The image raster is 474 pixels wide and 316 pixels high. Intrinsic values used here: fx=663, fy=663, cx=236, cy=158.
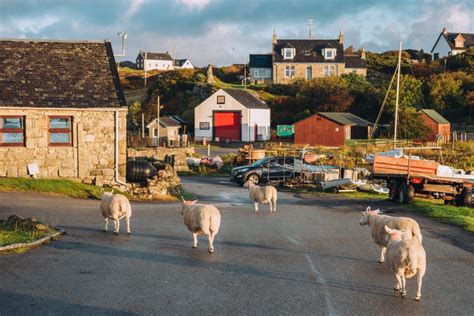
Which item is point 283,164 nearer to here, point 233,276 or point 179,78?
point 233,276

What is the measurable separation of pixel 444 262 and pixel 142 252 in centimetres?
676

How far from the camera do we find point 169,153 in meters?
50.8

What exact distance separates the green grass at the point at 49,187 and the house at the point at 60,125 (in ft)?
3.97

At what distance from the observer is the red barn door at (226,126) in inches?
3142

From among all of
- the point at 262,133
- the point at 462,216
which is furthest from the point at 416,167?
the point at 262,133

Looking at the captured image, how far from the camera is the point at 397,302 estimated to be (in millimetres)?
10750

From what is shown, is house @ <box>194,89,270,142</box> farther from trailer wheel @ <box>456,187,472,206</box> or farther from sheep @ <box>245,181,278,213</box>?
sheep @ <box>245,181,278,213</box>

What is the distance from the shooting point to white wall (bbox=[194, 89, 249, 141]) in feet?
260

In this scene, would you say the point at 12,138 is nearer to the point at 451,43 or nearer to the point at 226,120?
the point at 226,120

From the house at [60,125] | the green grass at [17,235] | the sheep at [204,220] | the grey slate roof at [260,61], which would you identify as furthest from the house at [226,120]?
the sheep at [204,220]

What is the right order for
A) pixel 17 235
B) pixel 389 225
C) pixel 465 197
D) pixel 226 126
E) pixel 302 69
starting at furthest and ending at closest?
pixel 302 69, pixel 226 126, pixel 465 197, pixel 17 235, pixel 389 225

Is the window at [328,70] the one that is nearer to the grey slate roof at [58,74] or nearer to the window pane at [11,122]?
the grey slate roof at [58,74]

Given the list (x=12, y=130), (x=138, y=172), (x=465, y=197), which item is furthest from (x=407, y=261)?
(x=138, y=172)

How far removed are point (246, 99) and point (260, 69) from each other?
30.6 m
